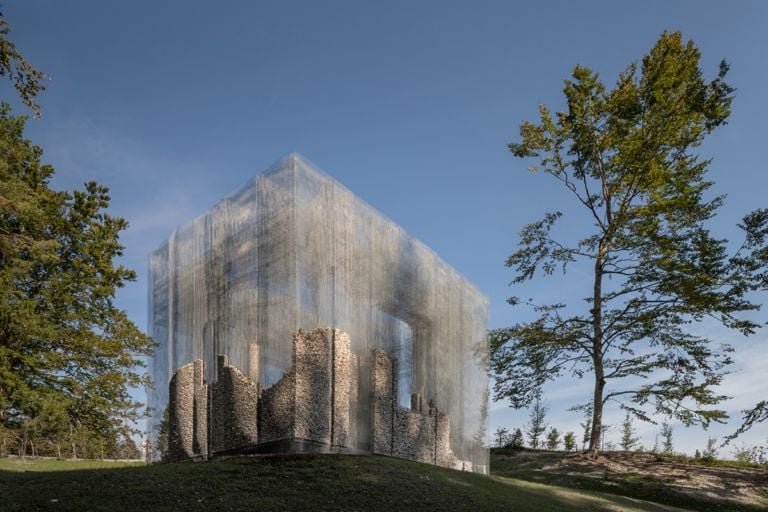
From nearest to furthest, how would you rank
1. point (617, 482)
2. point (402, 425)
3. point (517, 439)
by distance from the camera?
point (402, 425) < point (617, 482) < point (517, 439)

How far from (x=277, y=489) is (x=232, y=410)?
4947 millimetres

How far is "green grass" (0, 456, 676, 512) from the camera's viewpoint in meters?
9.97

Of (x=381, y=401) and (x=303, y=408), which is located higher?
(x=303, y=408)

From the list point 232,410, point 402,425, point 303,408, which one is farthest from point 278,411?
point 402,425

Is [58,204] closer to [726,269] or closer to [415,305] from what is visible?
[415,305]

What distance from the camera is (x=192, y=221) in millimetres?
19094

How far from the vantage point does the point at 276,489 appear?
10.9 meters

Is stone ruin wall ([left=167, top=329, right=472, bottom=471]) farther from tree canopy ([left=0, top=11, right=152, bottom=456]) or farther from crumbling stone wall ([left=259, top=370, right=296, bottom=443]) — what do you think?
tree canopy ([left=0, top=11, right=152, bottom=456])

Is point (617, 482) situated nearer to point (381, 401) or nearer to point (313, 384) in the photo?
point (381, 401)

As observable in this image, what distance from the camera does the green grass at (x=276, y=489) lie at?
9.97 m

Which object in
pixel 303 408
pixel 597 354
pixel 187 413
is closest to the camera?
pixel 303 408

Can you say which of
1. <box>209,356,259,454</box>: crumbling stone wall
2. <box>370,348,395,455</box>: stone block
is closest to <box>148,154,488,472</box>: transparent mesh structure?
<box>370,348,395,455</box>: stone block

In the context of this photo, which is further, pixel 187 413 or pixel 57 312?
pixel 57 312

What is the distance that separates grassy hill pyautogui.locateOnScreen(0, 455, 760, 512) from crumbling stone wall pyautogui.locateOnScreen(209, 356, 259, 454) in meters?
1.82
